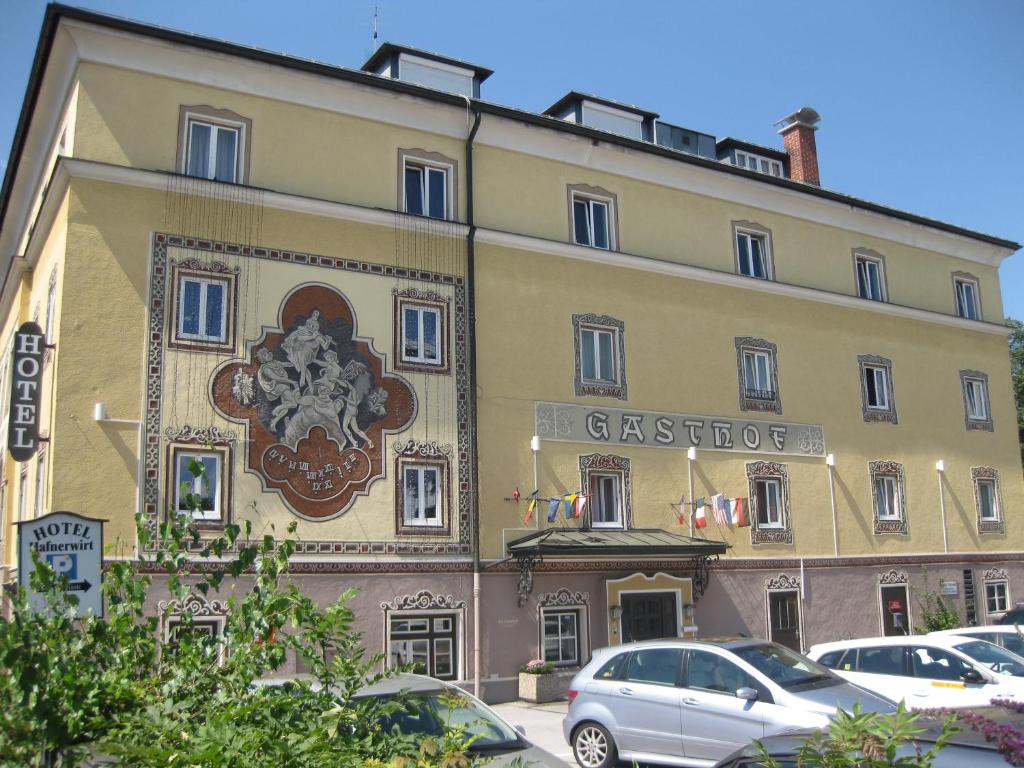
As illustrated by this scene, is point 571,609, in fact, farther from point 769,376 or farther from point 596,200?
point 596,200

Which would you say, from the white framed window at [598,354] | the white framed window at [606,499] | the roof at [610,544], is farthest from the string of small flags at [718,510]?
the white framed window at [598,354]

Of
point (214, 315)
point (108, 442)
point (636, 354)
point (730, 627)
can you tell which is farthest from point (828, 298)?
point (108, 442)

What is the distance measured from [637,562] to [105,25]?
14.2m

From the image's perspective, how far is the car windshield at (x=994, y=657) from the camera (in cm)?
1315

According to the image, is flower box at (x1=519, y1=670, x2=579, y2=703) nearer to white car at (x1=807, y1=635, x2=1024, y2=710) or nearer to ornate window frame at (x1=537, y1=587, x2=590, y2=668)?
ornate window frame at (x1=537, y1=587, x2=590, y2=668)

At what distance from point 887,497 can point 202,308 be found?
698 inches

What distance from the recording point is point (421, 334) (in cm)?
1934

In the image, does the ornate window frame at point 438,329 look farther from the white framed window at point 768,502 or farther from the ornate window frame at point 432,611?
the white framed window at point 768,502

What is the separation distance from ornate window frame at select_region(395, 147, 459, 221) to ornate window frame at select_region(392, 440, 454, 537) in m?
4.62

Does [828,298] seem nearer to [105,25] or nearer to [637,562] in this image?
[637,562]

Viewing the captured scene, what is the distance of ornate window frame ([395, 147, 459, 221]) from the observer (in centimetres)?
1988

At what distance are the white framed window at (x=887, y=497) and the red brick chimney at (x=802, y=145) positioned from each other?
853 cm

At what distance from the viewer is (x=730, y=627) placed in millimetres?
21922

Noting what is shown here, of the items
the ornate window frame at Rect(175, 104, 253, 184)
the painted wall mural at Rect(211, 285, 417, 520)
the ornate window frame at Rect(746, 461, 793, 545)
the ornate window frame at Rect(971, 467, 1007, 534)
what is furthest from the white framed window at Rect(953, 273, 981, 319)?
the ornate window frame at Rect(175, 104, 253, 184)
